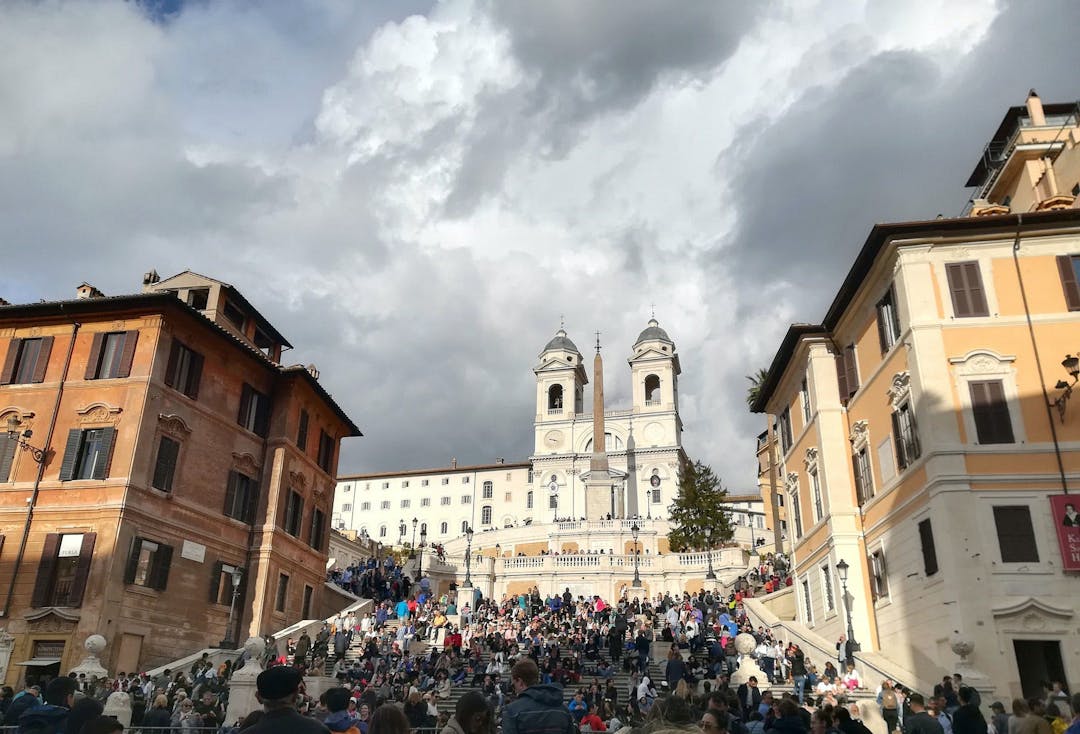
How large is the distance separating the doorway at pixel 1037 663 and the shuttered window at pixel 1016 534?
193 centimetres

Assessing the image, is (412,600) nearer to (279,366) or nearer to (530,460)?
(279,366)

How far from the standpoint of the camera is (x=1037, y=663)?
66.2ft

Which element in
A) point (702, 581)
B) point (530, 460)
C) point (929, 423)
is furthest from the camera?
point (530, 460)

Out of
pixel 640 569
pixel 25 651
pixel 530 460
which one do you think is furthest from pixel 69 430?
pixel 530 460

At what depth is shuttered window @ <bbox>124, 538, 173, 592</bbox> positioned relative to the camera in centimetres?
2720

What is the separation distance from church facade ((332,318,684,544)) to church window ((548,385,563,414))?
0.43ft

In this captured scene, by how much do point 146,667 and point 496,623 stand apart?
12.6 meters

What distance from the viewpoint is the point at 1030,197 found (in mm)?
34406

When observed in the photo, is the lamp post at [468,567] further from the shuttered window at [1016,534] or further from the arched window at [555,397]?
the arched window at [555,397]

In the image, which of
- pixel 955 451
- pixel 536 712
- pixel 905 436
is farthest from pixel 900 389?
pixel 536 712

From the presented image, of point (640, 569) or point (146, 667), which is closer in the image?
point (146, 667)

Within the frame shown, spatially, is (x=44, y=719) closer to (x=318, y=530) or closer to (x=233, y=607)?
(x=233, y=607)

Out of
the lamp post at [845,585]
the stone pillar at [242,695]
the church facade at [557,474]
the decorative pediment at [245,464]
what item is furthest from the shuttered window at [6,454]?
the church facade at [557,474]

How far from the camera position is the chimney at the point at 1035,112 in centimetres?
3625
